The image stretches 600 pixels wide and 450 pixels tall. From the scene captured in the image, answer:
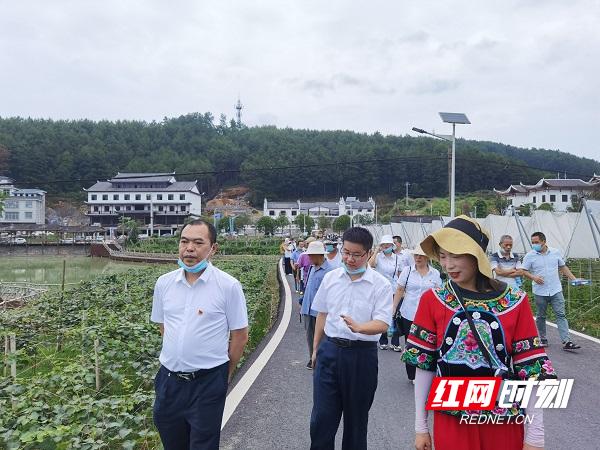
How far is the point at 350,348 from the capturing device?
3.40 meters

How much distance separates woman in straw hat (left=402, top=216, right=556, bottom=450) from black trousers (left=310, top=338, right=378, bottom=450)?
3.26 ft

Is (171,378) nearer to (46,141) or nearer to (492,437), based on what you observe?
(492,437)

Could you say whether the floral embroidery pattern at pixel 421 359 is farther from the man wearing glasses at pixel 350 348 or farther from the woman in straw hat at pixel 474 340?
the man wearing glasses at pixel 350 348

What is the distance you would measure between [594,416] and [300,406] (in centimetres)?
280

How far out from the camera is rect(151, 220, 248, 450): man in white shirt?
9.52ft

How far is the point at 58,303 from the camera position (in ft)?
33.5

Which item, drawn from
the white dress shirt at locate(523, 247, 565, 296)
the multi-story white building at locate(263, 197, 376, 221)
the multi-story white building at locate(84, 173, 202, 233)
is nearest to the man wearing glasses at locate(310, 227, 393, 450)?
the white dress shirt at locate(523, 247, 565, 296)

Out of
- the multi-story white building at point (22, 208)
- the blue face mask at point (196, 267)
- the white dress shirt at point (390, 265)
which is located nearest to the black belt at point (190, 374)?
the blue face mask at point (196, 267)

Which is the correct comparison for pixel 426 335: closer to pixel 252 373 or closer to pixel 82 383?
pixel 82 383

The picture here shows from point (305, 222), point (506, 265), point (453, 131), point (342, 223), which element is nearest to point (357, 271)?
point (506, 265)

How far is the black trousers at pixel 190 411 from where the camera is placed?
2861 mm

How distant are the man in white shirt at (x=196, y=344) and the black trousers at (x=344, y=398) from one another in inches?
26.2

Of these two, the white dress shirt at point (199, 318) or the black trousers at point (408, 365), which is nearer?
the white dress shirt at point (199, 318)

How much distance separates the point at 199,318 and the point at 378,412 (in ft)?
8.64
